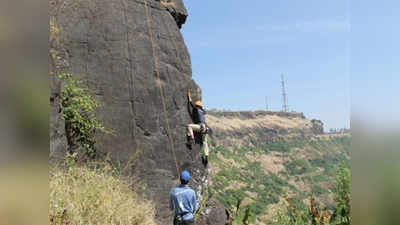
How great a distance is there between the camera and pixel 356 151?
1.93 metres

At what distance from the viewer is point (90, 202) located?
6.22m

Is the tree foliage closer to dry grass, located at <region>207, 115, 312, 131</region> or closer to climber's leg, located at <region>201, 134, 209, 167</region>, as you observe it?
climber's leg, located at <region>201, 134, 209, 167</region>

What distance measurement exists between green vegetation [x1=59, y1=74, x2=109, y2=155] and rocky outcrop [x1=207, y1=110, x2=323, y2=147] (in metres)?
91.2

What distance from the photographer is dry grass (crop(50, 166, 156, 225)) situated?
18.6 feet

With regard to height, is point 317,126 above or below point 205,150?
below

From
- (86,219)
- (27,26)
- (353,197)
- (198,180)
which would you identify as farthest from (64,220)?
(198,180)

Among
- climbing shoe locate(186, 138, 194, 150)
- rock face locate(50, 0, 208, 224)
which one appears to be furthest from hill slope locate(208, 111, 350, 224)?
rock face locate(50, 0, 208, 224)

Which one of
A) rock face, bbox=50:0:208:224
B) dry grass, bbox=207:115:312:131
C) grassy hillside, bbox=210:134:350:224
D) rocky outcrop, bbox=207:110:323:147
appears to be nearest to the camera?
rock face, bbox=50:0:208:224

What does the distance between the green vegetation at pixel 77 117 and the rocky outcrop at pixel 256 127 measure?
3590 inches

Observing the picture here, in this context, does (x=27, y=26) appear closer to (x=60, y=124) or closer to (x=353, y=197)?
(x=353, y=197)

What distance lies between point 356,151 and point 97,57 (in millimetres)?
7714

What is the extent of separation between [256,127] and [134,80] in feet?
354

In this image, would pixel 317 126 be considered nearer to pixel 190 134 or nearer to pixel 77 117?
pixel 190 134

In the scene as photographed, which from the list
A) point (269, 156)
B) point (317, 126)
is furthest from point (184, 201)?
point (317, 126)
